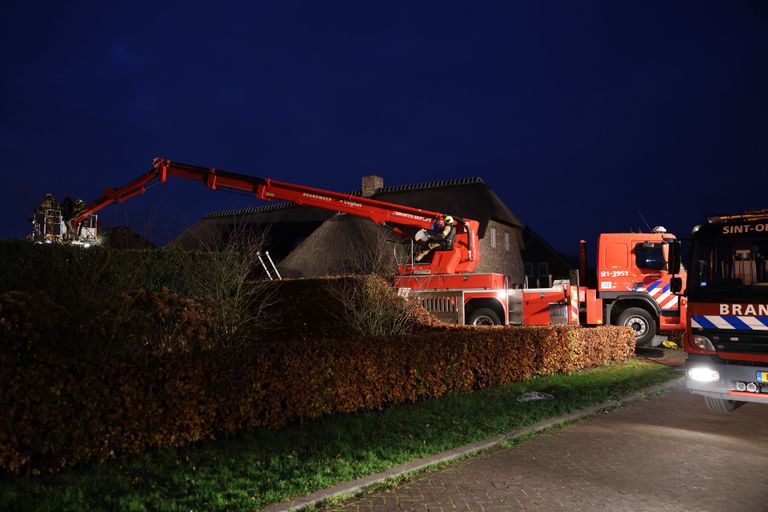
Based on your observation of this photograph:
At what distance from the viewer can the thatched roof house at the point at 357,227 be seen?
25672 mm

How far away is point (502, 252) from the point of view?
3095cm

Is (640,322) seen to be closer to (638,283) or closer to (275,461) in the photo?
(638,283)

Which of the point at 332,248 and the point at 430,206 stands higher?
the point at 430,206

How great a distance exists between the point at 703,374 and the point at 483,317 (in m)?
8.42

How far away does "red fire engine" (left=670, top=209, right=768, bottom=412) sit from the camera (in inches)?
296

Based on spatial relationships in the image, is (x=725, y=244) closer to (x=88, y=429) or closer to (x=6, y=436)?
(x=88, y=429)

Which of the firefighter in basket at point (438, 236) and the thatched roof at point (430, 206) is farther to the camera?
the thatched roof at point (430, 206)

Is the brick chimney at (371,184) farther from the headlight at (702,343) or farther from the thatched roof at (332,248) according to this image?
the headlight at (702,343)

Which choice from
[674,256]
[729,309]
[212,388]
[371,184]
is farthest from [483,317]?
[371,184]

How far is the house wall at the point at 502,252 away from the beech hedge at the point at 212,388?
61.3ft

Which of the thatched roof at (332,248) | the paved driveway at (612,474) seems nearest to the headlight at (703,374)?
the paved driveway at (612,474)

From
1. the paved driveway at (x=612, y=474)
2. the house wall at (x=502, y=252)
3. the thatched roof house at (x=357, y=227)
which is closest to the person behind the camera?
the paved driveway at (x=612, y=474)

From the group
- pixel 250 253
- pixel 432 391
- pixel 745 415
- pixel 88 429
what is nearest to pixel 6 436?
pixel 88 429

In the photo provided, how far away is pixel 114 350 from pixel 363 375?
318 centimetres
